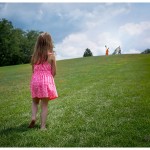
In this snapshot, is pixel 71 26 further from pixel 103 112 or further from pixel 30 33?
pixel 30 33

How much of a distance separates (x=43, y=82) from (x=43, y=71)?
233mm

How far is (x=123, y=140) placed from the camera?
18.4 ft

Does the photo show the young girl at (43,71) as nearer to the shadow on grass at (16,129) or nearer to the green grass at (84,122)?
the shadow on grass at (16,129)

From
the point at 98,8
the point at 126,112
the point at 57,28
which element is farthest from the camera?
the point at 98,8

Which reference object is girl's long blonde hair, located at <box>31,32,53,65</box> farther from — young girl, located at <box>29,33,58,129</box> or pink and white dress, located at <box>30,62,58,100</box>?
pink and white dress, located at <box>30,62,58,100</box>

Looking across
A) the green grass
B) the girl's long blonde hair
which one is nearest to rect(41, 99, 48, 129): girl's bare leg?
the green grass

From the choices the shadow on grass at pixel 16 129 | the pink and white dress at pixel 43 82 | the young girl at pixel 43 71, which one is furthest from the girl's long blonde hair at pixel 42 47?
the shadow on grass at pixel 16 129

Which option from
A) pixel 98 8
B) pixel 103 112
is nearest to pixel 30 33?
pixel 98 8

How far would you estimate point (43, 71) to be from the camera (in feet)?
21.6

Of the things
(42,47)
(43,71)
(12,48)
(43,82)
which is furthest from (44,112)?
(12,48)

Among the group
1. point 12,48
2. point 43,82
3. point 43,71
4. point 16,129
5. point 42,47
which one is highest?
point 12,48

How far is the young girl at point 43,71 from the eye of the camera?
21.3 feet

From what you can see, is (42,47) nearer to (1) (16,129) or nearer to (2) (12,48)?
(1) (16,129)

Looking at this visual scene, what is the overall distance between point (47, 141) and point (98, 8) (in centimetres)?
639
